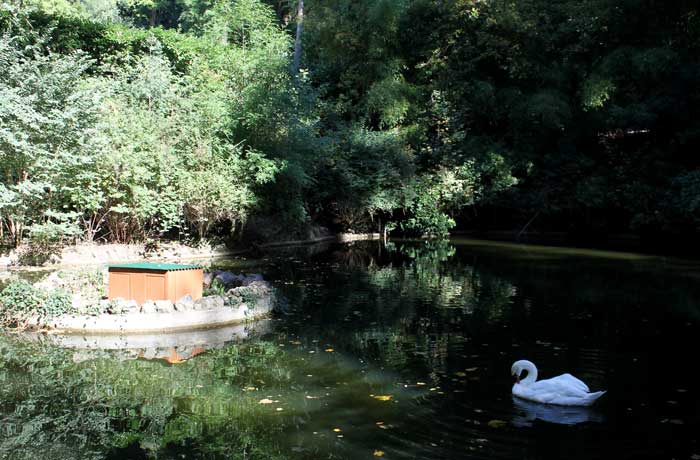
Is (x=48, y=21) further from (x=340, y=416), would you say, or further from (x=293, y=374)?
(x=340, y=416)

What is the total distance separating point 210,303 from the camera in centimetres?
958

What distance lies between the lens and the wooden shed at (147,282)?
9.31 m

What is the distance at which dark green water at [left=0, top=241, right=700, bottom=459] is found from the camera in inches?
207

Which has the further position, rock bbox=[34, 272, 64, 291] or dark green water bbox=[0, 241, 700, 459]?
rock bbox=[34, 272, 64, 291]

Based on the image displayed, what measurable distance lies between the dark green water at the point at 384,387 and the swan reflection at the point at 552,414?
2 cm

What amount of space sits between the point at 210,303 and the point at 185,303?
1.22 feet

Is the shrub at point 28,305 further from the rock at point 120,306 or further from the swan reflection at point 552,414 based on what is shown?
the swan reflection at point 552,414

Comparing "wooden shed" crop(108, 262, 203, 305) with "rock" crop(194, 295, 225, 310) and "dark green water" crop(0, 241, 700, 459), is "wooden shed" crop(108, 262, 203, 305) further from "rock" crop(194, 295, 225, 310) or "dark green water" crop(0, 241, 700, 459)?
"dark green water" crop(0, 241, 700, 459)

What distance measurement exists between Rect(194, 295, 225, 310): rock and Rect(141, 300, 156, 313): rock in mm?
561

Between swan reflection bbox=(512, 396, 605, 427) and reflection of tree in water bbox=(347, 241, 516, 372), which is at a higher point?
reflection of tree in water bbox=(347, 241, 516, 372)

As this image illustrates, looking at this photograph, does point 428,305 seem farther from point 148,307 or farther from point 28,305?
point 28,305

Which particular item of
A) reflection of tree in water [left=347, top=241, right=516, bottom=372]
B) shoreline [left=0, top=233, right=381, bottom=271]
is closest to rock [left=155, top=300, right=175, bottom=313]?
reflection of tree in water [left=347, top=241, right=516, bottom=372]

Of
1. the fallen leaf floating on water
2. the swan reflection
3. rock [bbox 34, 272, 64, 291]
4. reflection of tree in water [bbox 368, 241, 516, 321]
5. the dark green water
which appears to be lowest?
the swan reflection

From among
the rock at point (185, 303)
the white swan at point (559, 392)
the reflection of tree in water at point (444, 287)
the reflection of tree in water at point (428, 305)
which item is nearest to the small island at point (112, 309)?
the rock at point (185, 303)
